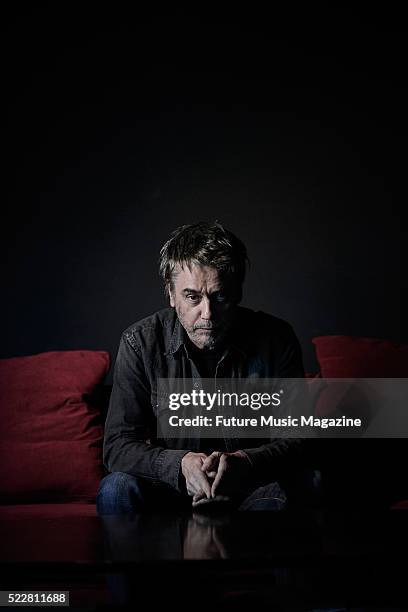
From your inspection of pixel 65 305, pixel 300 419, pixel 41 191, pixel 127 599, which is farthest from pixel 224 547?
pixel 41 191

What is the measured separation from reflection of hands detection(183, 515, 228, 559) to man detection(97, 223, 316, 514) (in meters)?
0.18

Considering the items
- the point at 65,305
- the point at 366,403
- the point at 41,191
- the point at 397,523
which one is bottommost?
the point at 397,523

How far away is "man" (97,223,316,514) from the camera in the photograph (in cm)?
163

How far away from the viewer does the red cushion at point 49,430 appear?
6.75 feet

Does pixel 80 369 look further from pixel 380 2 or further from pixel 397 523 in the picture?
pixel 380 2

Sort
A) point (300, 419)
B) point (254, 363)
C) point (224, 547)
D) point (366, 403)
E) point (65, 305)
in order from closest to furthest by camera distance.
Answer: point (224, 547) → point (300, 419) → point (254, 363) → point (366, 403) → point (65, 305)

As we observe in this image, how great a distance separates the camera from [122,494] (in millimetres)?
1593

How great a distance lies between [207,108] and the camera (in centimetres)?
265

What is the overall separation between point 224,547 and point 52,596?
→ 48 cm

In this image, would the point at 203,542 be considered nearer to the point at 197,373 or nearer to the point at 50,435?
the point at 197,373

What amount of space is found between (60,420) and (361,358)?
992mm

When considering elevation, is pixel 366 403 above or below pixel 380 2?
below

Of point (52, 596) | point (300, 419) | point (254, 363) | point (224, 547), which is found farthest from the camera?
point (254, 363)

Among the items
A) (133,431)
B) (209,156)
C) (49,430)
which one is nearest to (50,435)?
(49,430)
